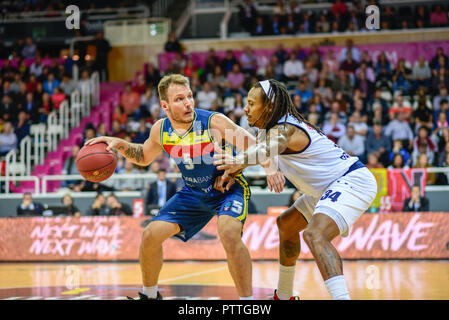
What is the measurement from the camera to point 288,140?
473 cm

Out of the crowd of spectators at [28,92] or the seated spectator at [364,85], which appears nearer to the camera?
the seated spectator at [364,85]

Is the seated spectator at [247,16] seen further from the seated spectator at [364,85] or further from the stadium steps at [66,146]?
the seated spectator at [364,85]

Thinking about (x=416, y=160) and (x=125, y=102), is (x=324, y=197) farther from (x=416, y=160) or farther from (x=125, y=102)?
(x=125, y=102)

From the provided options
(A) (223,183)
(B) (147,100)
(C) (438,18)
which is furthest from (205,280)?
(C) (438,18)

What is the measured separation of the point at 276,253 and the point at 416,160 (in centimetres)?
374

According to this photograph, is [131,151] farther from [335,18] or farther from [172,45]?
[335,18]

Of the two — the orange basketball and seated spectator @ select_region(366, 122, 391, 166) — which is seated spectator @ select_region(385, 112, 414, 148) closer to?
seated spectator @ select_region(366, 122, 391, 166)

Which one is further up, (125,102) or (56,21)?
(56,21)

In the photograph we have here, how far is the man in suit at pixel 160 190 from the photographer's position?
12.0 meters

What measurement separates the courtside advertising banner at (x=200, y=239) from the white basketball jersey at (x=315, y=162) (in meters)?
5.70

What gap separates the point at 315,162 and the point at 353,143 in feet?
27.7

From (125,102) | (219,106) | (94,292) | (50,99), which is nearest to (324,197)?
(94,292)

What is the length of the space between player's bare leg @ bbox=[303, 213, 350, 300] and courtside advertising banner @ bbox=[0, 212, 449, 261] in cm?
610

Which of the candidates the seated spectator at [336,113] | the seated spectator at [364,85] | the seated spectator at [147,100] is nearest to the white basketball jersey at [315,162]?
the seated spectator at [336,113]
